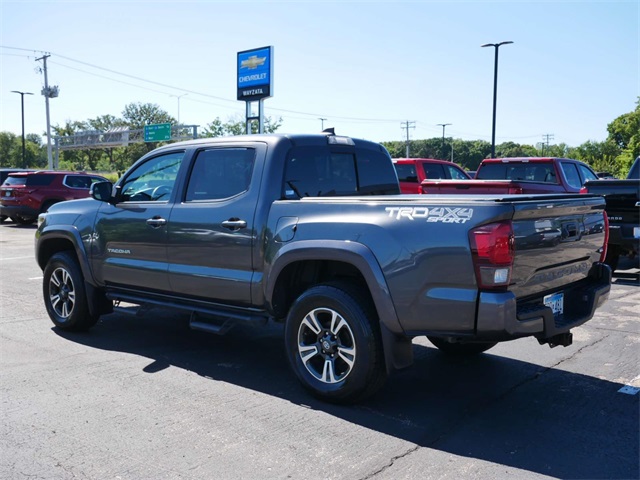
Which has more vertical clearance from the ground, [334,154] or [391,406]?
[334,154]

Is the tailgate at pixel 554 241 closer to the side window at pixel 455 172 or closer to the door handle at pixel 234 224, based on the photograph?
the door handle at pixel 234 224

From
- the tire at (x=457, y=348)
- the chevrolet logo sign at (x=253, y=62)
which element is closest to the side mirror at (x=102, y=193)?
the tire at (x=457, y=348)

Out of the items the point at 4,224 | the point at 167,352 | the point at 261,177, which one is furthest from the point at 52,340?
the point at 4,224

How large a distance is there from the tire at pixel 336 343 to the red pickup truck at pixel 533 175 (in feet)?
21.7

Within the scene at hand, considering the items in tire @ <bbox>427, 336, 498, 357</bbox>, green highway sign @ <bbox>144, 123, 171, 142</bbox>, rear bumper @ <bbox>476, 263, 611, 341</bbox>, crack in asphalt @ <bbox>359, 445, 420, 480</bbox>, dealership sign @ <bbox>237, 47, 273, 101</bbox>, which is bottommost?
crack in asphalt @ <bbox>359, 445, 420, 480</bbox>

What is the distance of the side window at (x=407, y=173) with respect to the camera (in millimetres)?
15156

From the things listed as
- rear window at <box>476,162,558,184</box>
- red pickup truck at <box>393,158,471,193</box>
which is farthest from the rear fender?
red pickup truck at <box>393,158,471,193</box>

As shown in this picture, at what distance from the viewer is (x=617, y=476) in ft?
11.0

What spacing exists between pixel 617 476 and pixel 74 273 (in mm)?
5263

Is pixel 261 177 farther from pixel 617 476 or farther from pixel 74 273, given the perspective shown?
pixel 617 476

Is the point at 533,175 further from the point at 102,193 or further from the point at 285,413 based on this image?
the point at 285,413

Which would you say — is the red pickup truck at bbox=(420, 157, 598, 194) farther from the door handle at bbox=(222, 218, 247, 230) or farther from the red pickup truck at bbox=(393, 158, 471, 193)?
the door handle at bbox=(222, 218, 247, 230)

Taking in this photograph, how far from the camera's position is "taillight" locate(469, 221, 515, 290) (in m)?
3.72

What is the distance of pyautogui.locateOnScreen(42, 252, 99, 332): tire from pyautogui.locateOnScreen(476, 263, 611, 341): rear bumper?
4.28 m
